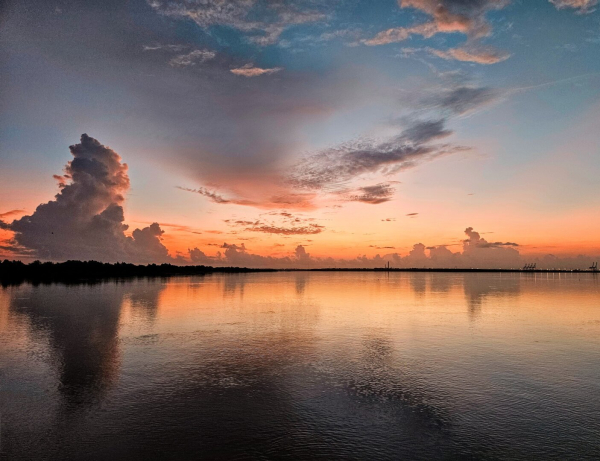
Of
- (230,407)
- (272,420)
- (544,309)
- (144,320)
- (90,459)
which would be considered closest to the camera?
(90,459)

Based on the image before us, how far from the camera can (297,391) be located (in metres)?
20.5

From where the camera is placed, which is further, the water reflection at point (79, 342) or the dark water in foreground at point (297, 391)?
the water reflection at point (79, 342)

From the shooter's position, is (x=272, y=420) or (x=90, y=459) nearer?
(x=90, y=459)

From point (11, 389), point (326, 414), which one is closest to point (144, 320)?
point (11, 389)

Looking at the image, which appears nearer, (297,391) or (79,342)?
(297,391)

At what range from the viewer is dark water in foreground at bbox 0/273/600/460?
14.6 meters

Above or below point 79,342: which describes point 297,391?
above

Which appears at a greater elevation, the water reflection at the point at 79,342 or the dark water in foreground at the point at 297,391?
the dark water in foreground at the point at 297,391

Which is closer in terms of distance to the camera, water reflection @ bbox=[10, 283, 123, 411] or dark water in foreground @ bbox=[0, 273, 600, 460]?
dark water in foreground @ bbox=[0, 273, 600, 460]

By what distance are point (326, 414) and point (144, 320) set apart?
32801 millimetres

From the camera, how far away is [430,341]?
109 feet

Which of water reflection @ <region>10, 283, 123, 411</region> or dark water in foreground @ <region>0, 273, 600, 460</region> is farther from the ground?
dark water in foreground @ <region>0, 273, 600, 460</region>

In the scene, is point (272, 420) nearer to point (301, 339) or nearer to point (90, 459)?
point (90, 459)

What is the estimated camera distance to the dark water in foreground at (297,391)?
47.8ft
